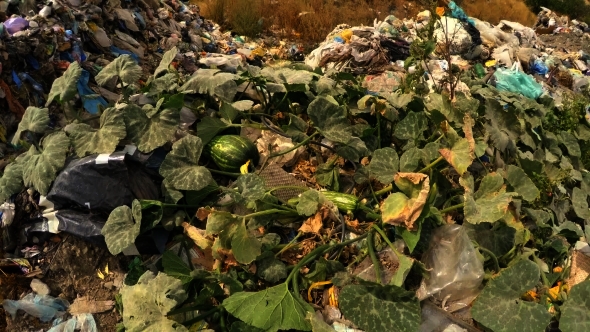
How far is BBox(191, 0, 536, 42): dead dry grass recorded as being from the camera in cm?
709

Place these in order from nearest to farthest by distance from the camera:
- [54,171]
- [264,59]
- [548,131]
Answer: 1. [54,171]
2. [548,131]
3. [264,59]

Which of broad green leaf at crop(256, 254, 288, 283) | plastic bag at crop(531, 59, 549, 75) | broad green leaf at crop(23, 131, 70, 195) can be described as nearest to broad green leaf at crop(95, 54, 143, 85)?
broad green leaf at crop(23, 131, 70, 195)

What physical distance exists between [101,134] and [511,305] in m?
1.97

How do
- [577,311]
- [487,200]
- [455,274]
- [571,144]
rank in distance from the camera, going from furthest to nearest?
[571,144] → [487,200] → [455,274] → [577,311]

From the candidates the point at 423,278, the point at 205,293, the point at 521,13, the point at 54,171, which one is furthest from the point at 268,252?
the point at 521,13

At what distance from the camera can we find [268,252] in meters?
2.13

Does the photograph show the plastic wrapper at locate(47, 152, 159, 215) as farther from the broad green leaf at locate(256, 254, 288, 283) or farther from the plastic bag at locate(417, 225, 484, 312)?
the plastic bag at locate(417, 225, 484, 312)

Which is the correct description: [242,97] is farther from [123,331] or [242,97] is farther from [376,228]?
[123,331]

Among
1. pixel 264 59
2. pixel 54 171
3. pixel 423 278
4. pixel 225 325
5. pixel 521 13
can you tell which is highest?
pixel 54 171

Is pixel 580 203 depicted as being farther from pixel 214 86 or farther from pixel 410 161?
pixel 214 86

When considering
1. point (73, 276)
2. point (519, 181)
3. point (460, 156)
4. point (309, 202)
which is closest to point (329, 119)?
point (309, 202)

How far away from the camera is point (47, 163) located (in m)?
2.32

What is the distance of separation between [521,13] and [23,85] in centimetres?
1208

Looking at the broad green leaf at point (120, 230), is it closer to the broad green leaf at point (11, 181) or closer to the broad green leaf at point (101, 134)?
the broad green leaf at point (101, 134)
